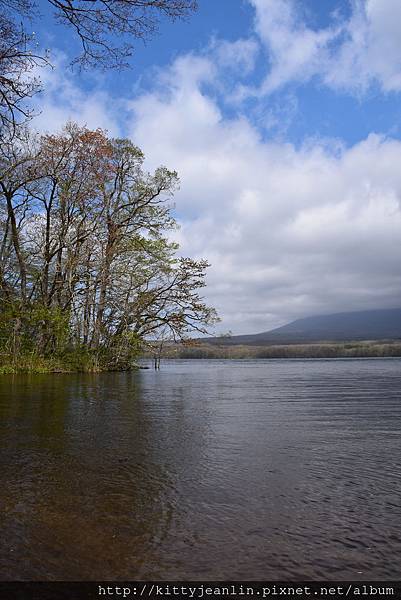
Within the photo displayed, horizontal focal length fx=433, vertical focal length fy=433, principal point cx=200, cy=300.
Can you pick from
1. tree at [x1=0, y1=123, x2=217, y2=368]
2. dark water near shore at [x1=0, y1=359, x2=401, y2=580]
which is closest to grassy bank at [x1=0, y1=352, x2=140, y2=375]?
tree at [x1=0, y1=123, x2=217, y2=368]

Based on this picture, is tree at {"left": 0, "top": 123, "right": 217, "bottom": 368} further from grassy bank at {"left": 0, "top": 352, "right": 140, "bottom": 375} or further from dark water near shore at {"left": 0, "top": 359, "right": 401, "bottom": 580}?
dark water near shore at {"left": 0, "top": 359, "right": 401, "bottom": 580}

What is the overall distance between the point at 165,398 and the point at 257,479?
666 centimetres

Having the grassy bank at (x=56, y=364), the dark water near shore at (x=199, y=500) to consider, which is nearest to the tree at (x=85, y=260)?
the grassy bank at (x=56, y=364)

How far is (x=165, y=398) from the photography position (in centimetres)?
1005

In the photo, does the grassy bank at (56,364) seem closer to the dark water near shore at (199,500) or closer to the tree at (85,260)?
the tree at (85,260)

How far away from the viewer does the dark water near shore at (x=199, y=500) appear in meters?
2.14

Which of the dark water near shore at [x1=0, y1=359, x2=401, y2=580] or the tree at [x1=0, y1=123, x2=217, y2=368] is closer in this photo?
the dark water near shore at [x1=0, y1=359, x2=401, y2=580]

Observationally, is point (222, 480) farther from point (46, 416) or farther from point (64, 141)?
point (64, 141)

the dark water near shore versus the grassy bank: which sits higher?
the grassy bank

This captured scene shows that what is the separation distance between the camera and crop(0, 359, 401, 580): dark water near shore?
214 cm

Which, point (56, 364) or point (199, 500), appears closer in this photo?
point (199, 500)

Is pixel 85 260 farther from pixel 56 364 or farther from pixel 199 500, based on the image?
pixel 199 500

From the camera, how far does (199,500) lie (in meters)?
3.05

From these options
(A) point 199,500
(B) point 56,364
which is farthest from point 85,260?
(A) point 199,500
